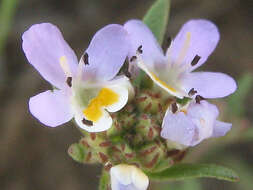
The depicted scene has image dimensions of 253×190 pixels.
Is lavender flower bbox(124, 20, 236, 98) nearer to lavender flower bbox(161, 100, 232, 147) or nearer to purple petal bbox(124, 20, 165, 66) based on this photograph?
purple petal bbox(124, 20, 165, 66)

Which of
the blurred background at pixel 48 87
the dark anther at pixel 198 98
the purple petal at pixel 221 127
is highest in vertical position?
the dark anther at pixel 198 98

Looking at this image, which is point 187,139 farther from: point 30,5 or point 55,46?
point 30,5

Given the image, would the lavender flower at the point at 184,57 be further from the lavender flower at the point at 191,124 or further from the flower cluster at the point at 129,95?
the lavender flower at the point at 191,124

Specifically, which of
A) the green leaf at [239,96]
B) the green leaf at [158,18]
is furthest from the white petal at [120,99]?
the green leaf at [239,96]

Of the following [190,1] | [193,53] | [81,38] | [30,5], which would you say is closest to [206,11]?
[190,1]

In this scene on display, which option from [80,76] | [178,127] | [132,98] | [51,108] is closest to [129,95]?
[132,98]

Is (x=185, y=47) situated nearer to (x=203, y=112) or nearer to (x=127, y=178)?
(x=203, y=112)
